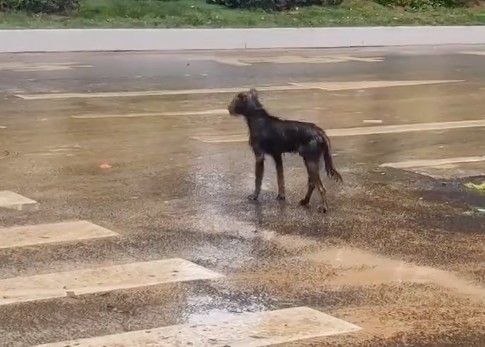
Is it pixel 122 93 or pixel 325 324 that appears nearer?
pixel 325 324

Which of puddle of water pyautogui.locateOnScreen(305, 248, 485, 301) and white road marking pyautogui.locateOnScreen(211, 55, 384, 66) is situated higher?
puddle of water pyautogui.locateOnScreen(305, 248, 485, 301)

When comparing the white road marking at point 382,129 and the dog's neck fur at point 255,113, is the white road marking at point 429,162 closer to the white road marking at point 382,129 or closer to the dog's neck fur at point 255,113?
the white road marking at point 382,129

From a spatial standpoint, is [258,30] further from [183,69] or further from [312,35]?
[183,69]

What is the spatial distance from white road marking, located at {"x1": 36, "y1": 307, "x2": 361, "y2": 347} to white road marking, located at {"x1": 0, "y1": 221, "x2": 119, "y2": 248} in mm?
2133

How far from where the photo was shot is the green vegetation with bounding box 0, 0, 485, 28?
85.2 ft

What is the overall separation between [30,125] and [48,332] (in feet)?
25.8

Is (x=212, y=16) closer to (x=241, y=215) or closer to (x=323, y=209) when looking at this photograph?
(x=323, y=209)

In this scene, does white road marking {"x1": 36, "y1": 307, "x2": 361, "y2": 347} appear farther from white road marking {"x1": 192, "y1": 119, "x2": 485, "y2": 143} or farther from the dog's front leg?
white road marking {"x1": 192, "y1": 119, "x2": 485, "y2": 143}

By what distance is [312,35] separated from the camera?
91.5 ft

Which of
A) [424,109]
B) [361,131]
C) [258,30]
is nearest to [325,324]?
[361,131]

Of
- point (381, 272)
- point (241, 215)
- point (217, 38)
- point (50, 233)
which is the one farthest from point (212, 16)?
point (381, 272)

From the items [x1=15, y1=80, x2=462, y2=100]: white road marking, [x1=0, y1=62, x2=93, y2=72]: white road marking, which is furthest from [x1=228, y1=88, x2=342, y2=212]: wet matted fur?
[x1=0, y1=62, x2=93, y2=72]: white road marking

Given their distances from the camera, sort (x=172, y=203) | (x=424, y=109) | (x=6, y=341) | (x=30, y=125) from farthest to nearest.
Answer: (x=424, y=109)
(x=30, y=125)
(x=172, y=203)
(x=6, y=341)

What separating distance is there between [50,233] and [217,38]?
19.0 m
